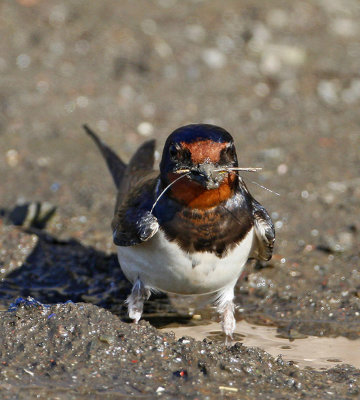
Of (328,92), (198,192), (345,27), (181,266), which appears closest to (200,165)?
(198,192)

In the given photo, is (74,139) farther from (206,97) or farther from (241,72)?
(241,72)

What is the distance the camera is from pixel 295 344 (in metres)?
5.34

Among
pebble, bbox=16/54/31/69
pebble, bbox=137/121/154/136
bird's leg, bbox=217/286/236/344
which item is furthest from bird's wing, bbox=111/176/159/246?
pebble, bbox=16/54/31/69

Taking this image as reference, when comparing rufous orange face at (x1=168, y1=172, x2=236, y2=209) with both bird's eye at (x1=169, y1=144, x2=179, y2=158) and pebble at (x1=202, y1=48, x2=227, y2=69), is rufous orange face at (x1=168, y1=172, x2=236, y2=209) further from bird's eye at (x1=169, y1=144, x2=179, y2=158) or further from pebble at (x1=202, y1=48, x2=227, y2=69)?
pebble at (x1=202, y1=48, x2=227, y2=69)

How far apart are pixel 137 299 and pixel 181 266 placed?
52cm

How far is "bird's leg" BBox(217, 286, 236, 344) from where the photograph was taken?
533 centimetres

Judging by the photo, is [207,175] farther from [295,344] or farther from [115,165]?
[115,165]

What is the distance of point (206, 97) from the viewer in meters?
8.97

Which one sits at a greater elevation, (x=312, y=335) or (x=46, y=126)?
(x=46, y=126)

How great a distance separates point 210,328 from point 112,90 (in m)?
4.04

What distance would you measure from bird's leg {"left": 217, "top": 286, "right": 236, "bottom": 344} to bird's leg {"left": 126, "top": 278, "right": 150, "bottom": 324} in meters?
0.51

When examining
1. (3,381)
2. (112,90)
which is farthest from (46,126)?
(3,381)

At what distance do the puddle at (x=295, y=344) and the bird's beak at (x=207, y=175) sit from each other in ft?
4.13

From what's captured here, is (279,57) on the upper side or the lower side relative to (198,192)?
upper
